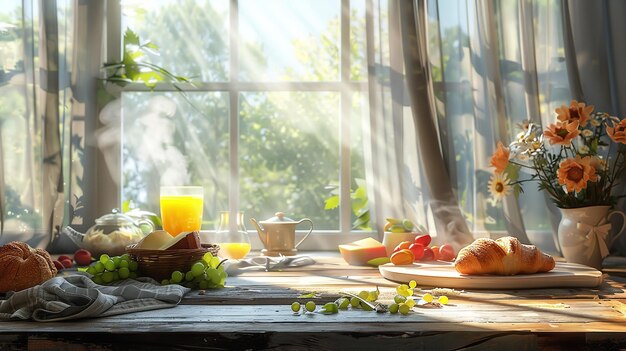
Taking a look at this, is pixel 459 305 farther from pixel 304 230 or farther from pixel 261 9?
pixel 261 9

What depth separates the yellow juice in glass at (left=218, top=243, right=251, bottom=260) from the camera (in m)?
2.30

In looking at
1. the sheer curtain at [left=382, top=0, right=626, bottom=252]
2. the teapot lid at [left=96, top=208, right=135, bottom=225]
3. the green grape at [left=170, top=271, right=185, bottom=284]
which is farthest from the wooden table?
the sheer curtain at [left=382, top=0, right=626, bottom=252]

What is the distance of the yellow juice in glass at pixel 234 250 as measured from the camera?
7.54 ft

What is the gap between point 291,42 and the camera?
298 cm

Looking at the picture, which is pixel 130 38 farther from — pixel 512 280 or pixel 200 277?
pixel 512 280

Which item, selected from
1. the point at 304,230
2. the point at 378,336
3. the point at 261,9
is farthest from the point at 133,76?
the point at 378,336

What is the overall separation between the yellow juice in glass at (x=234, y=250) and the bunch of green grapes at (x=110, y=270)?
19.4 inches

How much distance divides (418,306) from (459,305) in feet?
0.32

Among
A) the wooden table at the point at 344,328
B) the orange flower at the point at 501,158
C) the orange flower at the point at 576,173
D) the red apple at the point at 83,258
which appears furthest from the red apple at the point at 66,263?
the orange flower at the point at 576,173

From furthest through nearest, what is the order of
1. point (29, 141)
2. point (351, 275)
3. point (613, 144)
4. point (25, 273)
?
point (29, 141), point (613, 144), point (351, 275), point (25, 273)

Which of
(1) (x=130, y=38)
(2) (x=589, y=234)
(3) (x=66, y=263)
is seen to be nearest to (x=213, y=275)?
(3) (x=66, y=263)

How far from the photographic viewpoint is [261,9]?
297 cm

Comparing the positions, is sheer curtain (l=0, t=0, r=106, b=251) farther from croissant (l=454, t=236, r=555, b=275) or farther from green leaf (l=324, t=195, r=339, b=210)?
croissant (l=454, t=236, r=555, b=275)

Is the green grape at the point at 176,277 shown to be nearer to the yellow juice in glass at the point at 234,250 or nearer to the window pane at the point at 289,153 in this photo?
the yellow juice in glass at the point at 234,250
